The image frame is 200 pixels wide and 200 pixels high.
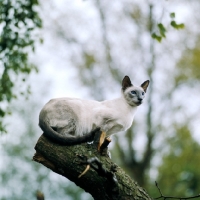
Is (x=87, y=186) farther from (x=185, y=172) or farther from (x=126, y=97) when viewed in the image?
(x=185, y=172)

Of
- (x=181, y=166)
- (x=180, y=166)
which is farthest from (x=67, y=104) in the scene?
(x=180, y=166)

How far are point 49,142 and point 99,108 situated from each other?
2.06 feet

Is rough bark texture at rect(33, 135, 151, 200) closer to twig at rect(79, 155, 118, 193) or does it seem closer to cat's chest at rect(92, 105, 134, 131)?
twig at rect(79, 155, 118, 193)

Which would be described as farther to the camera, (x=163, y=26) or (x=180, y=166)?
(x=180, y=166)

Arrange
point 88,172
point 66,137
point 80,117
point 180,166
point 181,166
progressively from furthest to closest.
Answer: point 180,166 → point 181,166 → point 80,117 → point 66,137 → point 88,172

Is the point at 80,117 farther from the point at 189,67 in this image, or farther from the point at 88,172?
the point at 189,67

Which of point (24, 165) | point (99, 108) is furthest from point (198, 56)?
point (99, 108)

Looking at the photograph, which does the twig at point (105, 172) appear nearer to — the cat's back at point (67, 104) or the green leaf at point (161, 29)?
the cat's back at point (67, 104)

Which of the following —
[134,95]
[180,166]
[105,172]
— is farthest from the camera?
[180,166]

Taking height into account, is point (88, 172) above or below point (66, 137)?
below

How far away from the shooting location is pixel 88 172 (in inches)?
145

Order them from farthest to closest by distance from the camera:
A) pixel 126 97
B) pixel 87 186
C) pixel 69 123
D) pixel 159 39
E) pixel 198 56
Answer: pixel 198 56 → pixel 159 39 → pixel 126 97 → pixel 69 123 → pixel 87 186

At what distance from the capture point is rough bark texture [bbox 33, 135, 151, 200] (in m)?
3.68

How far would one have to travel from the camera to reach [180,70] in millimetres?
15516
